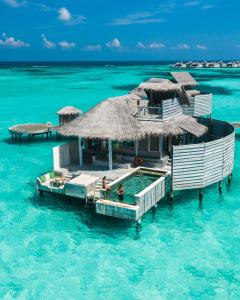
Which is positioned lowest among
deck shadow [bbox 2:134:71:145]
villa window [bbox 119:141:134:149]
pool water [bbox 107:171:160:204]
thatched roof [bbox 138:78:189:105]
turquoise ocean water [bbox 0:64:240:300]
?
turquoise ocean water [bbox 0:64:240:300]

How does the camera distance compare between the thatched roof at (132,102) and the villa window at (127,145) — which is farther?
the villa window at (127,145)

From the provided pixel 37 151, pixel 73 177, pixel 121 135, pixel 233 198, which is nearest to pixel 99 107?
pixel 121 135

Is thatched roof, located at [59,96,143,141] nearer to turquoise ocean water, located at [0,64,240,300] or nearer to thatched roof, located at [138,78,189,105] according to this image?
thatched roof, located at [138,78,189,105]

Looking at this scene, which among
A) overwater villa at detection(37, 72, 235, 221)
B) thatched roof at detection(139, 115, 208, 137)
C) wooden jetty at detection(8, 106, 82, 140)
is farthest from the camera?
wooden jetty at detection(8, 106, 82, 140)

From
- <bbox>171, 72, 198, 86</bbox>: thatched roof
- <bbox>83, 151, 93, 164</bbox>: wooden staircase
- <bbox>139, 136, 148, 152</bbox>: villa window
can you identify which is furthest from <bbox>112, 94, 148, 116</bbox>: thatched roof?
<bbox>171, 72, 198, 86</bbox>: thatched roof

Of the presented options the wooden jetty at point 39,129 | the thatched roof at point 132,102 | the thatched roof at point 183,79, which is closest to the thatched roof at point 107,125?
the thatched roof at point 132,102

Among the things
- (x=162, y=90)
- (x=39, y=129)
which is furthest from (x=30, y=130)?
(x=162, y=90)

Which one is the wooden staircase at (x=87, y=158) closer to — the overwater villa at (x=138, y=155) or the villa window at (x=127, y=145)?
the overwater villa at (x=138, y=155)
